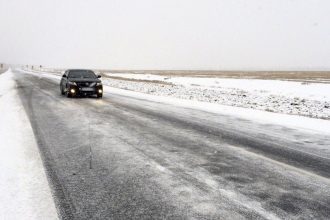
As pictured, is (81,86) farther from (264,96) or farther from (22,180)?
(22,180)

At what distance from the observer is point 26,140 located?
8078 mm

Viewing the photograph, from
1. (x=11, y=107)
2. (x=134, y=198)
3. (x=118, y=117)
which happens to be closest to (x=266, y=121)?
(x=118, y=117)

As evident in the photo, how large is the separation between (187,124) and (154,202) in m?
6.56

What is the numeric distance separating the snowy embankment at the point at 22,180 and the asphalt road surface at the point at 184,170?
6.4 inches

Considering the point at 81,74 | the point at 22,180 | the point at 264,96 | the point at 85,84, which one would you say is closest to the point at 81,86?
the point at 85,84

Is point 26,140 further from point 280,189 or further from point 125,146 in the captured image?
point 280,189

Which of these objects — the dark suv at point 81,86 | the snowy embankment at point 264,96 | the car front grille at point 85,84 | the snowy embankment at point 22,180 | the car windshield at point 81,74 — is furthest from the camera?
the car windshield at point 81,74

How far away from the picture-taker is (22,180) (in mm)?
5199

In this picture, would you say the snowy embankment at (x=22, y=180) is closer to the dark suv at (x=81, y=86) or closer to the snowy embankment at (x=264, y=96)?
the dark suv at (x=81, y=86)

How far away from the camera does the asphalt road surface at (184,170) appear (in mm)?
4195

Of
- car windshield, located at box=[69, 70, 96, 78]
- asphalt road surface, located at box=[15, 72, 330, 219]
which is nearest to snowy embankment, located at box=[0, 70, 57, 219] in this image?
asphalt road surface, located at box=[15, 72, 330, 219]

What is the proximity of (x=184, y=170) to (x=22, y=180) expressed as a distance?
2328 mm

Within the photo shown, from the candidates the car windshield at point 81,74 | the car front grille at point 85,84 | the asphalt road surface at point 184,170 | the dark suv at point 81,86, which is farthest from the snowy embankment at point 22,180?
the car windshield at point 81,74

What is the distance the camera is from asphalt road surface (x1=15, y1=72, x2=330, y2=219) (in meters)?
4.20
